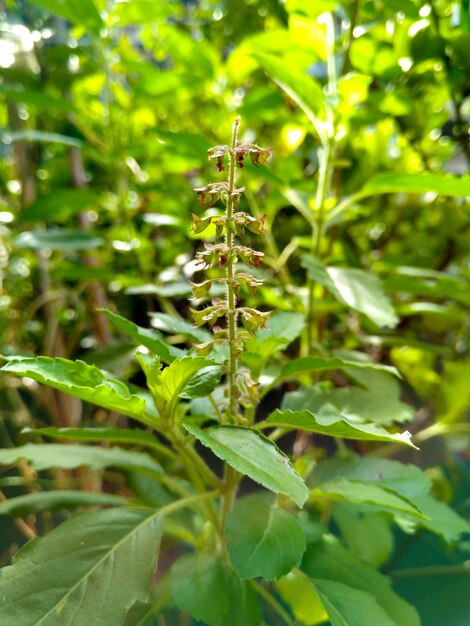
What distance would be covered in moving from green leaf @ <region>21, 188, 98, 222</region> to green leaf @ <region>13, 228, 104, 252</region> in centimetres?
3

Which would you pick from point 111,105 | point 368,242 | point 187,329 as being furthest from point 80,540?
point 368,242

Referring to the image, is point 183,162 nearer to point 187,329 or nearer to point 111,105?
point 111,105

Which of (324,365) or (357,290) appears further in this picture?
(357,290)

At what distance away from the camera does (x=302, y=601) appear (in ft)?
1.50

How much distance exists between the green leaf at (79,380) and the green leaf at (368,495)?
0.13 metres

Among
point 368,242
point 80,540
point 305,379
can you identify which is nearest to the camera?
point 80,540

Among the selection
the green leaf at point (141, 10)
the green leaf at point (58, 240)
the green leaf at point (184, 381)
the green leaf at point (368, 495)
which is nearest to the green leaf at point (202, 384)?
the green leaf at point (184, 381)

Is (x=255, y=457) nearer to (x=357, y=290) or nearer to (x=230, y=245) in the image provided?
(x=230, y=245)

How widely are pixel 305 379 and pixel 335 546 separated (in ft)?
0.63

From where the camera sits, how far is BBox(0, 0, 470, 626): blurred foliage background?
0.59 metres

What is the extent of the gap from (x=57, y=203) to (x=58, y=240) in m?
0.05

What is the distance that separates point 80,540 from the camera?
37cm

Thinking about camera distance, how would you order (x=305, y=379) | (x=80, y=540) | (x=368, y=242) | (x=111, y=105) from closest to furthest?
(x=80, y=540)
(x=305, y=379)
(x=111, y=105)
(x=368, y=242)

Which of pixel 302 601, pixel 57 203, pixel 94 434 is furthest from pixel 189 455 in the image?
pixel 57 203
